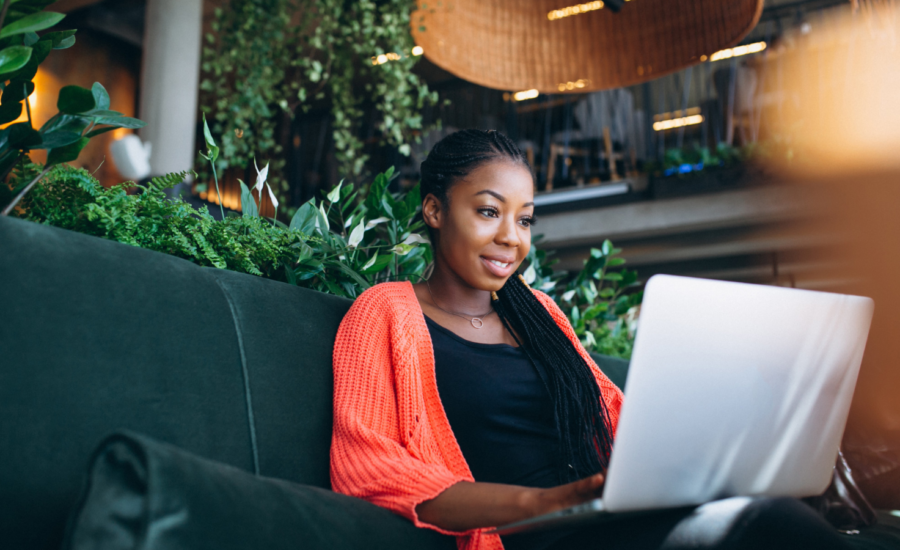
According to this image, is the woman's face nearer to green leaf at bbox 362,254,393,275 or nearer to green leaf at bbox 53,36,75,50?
green leaf at bbox 362,254,393,275

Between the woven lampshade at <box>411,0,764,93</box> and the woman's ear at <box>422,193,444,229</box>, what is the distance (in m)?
0.45

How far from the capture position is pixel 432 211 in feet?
4.49

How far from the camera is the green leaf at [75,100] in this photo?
0.91m

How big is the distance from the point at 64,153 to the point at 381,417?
0.61 meters

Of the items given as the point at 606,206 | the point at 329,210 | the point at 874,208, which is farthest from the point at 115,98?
the point at 874,208

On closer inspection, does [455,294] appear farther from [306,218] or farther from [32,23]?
[32,23]

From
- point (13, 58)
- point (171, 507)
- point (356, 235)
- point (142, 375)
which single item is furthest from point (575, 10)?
point (171, 507)

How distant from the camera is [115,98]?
23.6 ft

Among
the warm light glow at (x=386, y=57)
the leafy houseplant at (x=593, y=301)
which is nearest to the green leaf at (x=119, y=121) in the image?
the leafy houseplant at (x=593, y=301)

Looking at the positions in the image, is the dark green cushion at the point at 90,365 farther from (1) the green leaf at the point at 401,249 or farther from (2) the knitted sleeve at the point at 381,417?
(1) the green leaf at the point at 401,249

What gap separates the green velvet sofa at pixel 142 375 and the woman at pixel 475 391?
0.07 meters

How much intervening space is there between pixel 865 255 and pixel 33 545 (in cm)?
284

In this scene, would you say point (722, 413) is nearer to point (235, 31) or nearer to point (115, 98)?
point (235, 31)

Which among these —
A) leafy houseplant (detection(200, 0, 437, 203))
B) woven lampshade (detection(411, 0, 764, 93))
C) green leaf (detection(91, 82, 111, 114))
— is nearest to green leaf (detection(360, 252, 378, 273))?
woven lampshade (detection(411, 0, 764, 93))
